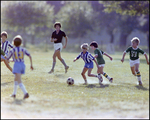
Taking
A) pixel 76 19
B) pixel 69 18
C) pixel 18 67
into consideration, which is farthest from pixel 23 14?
pixel 18 67

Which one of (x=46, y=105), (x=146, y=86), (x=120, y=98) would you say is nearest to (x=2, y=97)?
(x=46, y=105)

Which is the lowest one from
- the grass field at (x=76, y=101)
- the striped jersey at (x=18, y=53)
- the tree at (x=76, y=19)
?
the grass field at (x=76, y=101)

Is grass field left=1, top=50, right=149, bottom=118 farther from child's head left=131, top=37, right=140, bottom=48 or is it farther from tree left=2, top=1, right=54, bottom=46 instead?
tree left=2, top=1, right=54, bottom=46

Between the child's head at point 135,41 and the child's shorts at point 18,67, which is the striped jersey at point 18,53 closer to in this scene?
the child's shorts at point 18,67

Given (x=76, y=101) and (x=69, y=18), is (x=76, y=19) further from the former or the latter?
(x=76, y=101)

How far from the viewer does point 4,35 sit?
10094 mm

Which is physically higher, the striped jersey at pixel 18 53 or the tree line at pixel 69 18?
the tree line at pixel 69 18

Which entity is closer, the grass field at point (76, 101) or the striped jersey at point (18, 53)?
the grass field at point (76, 101)

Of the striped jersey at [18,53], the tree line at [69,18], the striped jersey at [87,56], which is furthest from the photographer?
the tree line at [69,18]

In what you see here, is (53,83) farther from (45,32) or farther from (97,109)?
(45,32)

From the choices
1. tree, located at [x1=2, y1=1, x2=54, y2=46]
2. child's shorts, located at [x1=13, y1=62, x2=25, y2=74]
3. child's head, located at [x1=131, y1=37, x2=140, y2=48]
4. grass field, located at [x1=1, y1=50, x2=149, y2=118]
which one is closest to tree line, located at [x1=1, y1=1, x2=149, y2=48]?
tree, located at [x1=2, y1=1, x2=54, y2=46]

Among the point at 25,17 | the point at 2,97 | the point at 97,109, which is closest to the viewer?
the point at 97,109

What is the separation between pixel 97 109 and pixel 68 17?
45347 millimetres

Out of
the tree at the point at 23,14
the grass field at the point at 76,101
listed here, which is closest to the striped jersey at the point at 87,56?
the grass field at the point at 76,101
